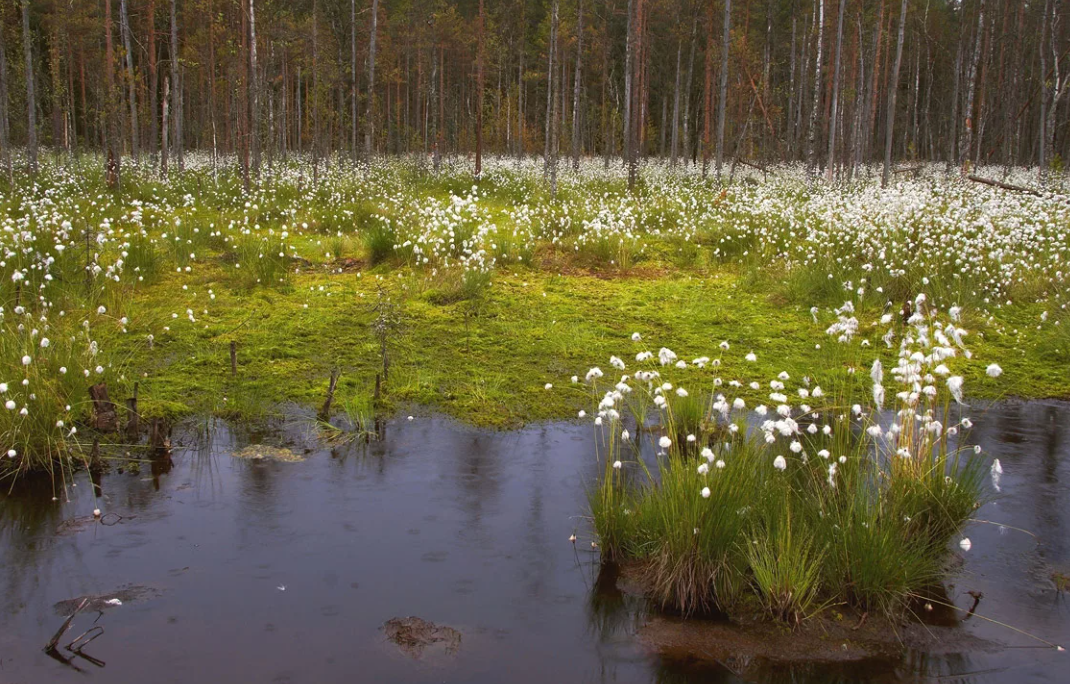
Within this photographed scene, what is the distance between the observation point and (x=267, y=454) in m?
6.09

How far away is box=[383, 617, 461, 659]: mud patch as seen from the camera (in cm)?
387

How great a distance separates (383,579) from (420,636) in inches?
23.7

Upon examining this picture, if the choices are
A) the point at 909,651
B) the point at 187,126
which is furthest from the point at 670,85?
the point at 909,651

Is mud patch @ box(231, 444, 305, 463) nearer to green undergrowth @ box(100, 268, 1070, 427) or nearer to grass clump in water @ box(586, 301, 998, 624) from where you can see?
green undergrowth @ box(100, 268, 1070, 427)

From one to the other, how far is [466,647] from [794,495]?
83.1 inches

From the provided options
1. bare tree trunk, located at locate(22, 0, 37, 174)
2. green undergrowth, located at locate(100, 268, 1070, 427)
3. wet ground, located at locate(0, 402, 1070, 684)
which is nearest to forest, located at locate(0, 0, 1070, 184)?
bare tree trunk, located at locate(22, 0, 37, 174)

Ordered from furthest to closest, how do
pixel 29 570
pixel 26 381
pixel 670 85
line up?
pixel 670 85, pixel 26 381, pixel 29 570

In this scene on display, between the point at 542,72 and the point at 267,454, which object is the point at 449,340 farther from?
the point at 542,72

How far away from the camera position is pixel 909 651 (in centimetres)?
392

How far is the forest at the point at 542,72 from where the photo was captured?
22.9 meters

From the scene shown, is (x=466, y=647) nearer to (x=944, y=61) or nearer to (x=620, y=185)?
(x=620, y=185)

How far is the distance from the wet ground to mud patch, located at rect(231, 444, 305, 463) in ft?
0.07

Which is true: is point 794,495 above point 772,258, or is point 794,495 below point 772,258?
below

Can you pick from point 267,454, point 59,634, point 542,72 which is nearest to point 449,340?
point 267,454
